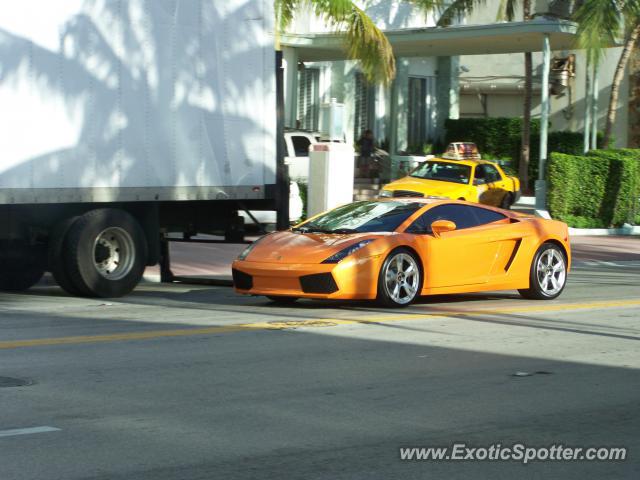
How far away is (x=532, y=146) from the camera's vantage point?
137ft

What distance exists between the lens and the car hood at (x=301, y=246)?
1295cm

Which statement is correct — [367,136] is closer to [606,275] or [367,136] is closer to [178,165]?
[606,275]

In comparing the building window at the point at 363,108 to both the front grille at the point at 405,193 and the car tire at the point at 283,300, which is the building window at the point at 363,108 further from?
the car tire at the point at 283,300

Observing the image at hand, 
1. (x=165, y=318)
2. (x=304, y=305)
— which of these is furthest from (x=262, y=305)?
(x=165, y=318)

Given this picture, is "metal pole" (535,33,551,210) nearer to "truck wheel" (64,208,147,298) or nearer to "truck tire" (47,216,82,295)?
"truck wheel" (64,208,147,298)

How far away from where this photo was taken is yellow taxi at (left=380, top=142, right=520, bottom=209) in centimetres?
2859

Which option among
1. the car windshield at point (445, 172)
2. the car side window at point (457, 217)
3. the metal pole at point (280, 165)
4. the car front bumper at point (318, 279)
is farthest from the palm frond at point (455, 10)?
the car front bumper at point (318, 279)

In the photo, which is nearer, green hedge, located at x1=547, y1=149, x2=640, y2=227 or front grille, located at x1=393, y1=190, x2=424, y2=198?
front grille, located at x1=393, y1=190, x2=424, y2=198

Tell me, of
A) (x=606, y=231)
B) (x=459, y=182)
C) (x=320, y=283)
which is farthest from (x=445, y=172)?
(x=320, y=283)

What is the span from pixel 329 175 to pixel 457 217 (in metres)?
10.2

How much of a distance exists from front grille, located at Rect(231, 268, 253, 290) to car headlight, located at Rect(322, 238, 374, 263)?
3.12 ft

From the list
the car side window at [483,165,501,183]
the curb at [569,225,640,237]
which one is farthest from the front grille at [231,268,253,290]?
the curb at [569,225,640,237]

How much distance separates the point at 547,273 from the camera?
1485cm

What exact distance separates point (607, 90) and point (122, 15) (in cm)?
3496
